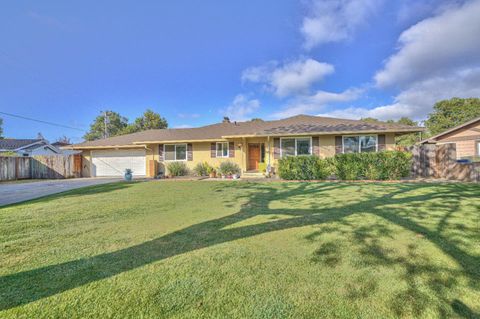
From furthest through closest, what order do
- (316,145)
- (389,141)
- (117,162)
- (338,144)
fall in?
(117,162) < (316,145) < (338,144) < (389,141)

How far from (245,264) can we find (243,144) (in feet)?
42.0

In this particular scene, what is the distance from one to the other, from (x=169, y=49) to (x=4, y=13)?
7550 millimetres

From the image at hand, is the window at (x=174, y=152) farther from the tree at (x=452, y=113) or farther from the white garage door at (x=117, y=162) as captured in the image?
the tree at (x=452, y=113)

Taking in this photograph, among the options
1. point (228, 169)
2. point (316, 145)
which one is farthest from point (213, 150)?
point (316, 145)

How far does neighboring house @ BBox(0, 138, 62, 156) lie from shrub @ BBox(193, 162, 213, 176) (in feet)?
71.3

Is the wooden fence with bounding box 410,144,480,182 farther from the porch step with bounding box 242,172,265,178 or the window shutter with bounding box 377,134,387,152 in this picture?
the porch step with bounding box 242,172,265,178

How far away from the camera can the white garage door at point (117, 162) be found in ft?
58.2

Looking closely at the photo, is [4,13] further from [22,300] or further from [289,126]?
[289,126]

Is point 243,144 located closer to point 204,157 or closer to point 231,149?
point 231,149

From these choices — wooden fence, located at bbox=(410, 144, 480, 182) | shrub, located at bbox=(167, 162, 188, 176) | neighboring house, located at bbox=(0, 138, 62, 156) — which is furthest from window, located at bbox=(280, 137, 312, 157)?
neighboring house, located at bbox=(0, 138, 62, 156)

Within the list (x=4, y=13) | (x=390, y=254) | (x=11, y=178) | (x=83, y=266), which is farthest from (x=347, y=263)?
(x=11, y=178)

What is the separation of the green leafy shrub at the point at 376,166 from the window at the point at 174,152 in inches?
417

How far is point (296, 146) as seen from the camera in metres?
14.4

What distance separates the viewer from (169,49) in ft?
46.9
